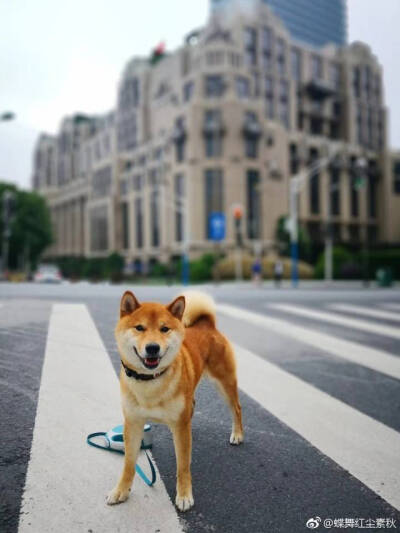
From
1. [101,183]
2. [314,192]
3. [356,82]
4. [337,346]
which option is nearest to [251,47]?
[356,82]

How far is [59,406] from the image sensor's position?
123 inches

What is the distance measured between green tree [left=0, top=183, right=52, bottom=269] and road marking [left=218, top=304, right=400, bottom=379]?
167ft

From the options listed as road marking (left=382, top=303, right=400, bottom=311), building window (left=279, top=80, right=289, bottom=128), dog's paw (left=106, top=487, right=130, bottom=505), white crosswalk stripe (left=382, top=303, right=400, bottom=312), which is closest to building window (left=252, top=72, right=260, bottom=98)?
building window (left=279, top=80, right=289, bottom=128)

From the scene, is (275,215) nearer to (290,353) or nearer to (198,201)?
(198,201)

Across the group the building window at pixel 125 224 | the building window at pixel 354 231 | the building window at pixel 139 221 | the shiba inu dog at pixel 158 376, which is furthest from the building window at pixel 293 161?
the shiba inu dog at pixel 158 376

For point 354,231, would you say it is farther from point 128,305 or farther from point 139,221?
point 128,305

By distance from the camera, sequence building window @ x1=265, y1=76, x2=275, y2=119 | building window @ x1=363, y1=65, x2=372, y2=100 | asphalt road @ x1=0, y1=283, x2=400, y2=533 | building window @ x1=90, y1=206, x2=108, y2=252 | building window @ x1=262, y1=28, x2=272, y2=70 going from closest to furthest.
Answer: asphalt road @ x1=0, y1=283, x2=400, y2=533
building window @ x1=262, y1=28, x2=272, y2=70
building window @ x1=265, y1=76, x2=275, y2=119
building window @ x1=363, y1=65, x2=372, y2=100
building window @ x1=90, y1=206, x2=108, y2=252

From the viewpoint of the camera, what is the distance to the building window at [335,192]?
62.9 m

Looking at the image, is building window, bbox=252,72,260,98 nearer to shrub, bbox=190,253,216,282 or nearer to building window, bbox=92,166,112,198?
building window, bbox=92,166,112,198

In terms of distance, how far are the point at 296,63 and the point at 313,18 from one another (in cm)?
8676

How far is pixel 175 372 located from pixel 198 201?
4939 centimetres

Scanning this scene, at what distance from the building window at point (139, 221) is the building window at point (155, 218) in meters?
3.78

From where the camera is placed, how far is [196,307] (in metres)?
2.93

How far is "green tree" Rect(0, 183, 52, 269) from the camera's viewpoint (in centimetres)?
5438
